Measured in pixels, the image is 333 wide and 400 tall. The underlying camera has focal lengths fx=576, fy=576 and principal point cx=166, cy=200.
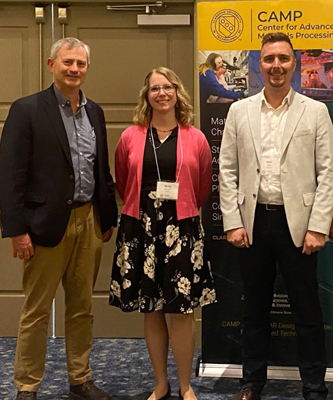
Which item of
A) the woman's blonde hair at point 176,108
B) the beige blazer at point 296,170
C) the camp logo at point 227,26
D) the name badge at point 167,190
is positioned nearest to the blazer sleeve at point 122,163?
the woman's blonde hair at point 176,108

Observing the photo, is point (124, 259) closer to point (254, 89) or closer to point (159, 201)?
point (159, 201)

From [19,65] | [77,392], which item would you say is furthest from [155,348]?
[19,65]

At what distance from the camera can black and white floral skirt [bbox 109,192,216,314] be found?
2.50 m

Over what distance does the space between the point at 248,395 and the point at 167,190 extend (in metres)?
1.00

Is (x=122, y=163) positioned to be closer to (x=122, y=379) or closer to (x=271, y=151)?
(x=271, y=151)

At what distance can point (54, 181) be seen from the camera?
2.45 metres

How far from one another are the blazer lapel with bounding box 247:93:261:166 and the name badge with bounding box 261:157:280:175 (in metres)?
0.03

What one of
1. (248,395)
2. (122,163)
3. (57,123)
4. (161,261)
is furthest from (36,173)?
(248,395)

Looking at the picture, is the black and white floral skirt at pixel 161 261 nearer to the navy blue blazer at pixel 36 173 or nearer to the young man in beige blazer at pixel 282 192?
the young man in beige blazer at pixel 282 192

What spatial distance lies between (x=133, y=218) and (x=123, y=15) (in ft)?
4.93

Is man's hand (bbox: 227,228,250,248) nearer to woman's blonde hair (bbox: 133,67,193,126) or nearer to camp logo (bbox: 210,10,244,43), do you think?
woman's blonde hair (bbox: 133,67,193,126)

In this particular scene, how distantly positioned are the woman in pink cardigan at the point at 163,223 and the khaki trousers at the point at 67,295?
13cm

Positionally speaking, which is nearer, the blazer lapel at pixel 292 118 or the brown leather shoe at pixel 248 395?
the blazer lapel at pixel 292 118

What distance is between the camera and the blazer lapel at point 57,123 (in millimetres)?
2456
